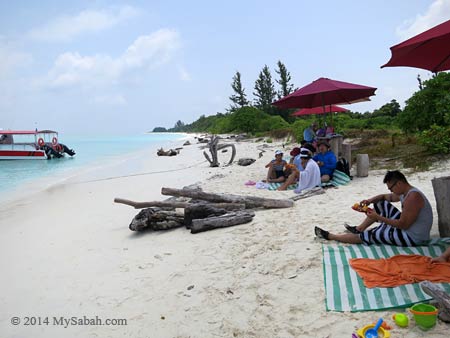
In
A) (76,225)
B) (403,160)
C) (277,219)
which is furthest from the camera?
(403,160)

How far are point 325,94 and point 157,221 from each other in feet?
20.4

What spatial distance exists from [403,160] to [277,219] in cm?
537

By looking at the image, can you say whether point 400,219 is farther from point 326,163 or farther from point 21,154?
point 21,154

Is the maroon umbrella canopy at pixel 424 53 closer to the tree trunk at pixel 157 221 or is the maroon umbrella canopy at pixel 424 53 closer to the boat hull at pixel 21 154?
the tree trunk at pixel 157 221

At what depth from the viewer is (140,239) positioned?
17.8 feet

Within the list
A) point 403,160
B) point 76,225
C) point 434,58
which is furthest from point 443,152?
point 76,225

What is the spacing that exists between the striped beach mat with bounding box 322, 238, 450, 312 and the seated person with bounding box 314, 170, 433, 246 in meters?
0.09

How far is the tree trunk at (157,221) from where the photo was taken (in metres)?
5.65

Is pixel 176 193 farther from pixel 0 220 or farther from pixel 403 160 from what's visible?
pixel 403 160

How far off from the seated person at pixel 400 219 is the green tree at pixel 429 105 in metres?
7.28

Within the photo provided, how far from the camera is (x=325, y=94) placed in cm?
945

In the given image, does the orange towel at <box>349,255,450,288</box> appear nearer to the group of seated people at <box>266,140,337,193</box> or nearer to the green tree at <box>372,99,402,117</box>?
the group of seated people at <box>266,140,337,193</box>

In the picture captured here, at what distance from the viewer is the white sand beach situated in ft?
9.58

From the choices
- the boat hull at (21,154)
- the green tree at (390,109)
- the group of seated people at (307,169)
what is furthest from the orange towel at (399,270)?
the boat hull at (21,154)
